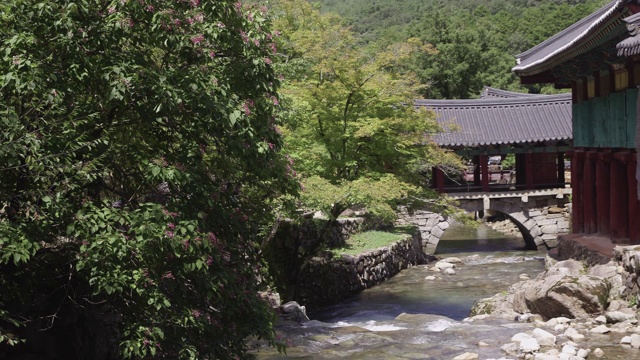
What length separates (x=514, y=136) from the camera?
35.5 meters

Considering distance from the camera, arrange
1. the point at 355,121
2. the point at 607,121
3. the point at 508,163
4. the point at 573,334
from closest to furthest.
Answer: the point at 573,334 → the point at 607,121 → the point at 355,121 → the point at 508,163

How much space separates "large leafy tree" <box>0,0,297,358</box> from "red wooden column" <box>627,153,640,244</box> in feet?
34.6

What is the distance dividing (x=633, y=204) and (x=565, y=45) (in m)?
4.59

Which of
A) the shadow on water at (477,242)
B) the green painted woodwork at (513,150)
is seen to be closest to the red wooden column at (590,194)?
the shadow on water at (477,242)

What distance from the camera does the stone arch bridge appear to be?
33.9 metres

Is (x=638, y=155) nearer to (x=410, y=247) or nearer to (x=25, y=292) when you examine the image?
(x=25, y=292)

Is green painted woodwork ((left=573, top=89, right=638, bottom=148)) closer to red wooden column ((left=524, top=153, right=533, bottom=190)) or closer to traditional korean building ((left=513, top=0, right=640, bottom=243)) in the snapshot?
traditional korean building ((left=513, top=0, right=640, bottom=243))

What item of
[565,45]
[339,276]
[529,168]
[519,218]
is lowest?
[339,276]

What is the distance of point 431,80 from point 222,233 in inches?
1739

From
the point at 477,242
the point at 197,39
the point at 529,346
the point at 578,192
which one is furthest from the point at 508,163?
the point at 197,39

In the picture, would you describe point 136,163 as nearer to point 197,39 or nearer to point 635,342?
point 197,39

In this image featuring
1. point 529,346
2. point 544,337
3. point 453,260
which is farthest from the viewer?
point 453,260

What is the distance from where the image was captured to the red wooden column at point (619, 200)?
1845 cm

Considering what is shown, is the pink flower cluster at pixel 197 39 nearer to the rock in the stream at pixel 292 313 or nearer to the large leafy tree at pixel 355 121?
the rock in the stream at pixel 292 313
